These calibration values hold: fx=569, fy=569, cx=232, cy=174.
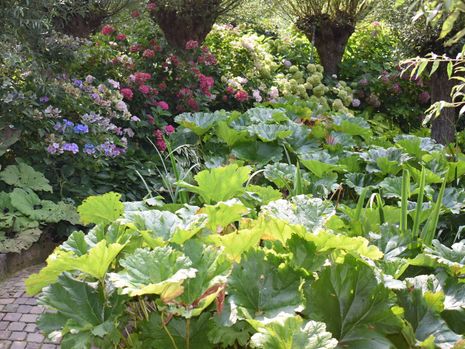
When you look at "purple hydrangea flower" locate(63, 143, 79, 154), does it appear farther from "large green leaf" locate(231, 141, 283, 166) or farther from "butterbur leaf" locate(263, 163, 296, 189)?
"butterbur leaf" locate(263, 163, 296, 189)

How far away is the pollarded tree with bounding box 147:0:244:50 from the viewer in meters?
5.99

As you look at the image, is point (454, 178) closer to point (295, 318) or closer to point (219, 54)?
point (295, 318)

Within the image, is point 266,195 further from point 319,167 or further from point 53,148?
point 53,148

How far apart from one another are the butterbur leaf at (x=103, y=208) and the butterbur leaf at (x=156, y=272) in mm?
474

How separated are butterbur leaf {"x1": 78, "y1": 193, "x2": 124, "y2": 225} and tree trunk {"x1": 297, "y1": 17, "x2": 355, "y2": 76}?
255 inches

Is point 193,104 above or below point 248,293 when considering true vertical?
above

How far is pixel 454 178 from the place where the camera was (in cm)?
272

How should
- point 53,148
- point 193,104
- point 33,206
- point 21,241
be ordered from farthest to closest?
point 193,104 → point 53,148 → point 33,206 → point 21,241

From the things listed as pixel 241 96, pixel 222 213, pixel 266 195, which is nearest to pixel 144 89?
pixel 241 96

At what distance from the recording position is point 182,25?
243 inches

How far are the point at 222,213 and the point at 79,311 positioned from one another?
502mm

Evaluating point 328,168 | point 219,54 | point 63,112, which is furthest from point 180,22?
point 328,168

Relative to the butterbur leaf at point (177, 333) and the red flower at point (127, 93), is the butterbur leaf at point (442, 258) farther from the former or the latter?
the red flower at point (127, 93)

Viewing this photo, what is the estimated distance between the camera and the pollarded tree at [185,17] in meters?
5.99
